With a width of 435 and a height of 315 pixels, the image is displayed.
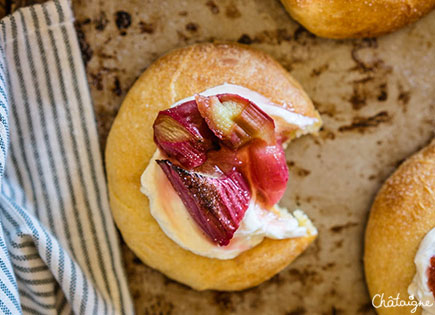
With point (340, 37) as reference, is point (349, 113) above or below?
below

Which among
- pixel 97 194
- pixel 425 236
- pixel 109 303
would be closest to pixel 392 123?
pixel 425 236

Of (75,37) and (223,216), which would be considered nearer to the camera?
(223,216)

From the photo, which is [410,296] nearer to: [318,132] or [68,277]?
[318,132]

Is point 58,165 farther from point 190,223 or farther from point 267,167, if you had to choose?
point 267,167

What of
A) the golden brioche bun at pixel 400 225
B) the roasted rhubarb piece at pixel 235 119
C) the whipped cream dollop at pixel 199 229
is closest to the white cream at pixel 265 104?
the whipped cream dollop at pixel 199 229

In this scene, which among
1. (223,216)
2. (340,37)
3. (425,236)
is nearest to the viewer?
(223,216)

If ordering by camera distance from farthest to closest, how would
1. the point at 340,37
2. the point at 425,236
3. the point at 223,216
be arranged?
1. the point at 340,37
2. the point at 425,236
3. the point at 223,216

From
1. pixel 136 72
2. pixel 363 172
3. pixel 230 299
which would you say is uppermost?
pixel 136 72
